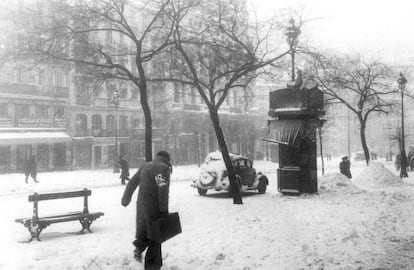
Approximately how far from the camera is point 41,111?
128 feet

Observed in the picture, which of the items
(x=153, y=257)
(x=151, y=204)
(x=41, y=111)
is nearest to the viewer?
(x=153, y=257)

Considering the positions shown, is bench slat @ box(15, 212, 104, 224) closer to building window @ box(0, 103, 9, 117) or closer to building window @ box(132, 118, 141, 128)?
building window @ box(0, 103, 9, 117)

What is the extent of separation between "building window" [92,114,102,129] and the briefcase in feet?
130

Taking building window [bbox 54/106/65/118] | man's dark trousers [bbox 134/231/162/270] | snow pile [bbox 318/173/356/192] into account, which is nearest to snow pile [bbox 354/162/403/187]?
snow pile [bbox 318/173/356/192]

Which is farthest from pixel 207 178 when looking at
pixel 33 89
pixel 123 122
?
pixel 123 122

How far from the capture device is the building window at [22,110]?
3640cm

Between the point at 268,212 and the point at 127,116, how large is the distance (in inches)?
1457

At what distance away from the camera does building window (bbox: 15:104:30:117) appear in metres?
36.4

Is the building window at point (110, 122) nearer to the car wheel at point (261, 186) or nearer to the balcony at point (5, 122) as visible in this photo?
the balcony at point (5, 122)

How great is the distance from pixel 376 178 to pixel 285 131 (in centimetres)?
761

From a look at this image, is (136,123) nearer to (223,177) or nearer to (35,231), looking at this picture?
(223,177)

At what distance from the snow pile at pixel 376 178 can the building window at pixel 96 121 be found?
28.9m

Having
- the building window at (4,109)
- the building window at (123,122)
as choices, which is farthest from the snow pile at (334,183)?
the building window at (123,122)

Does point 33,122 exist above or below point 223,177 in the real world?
above
